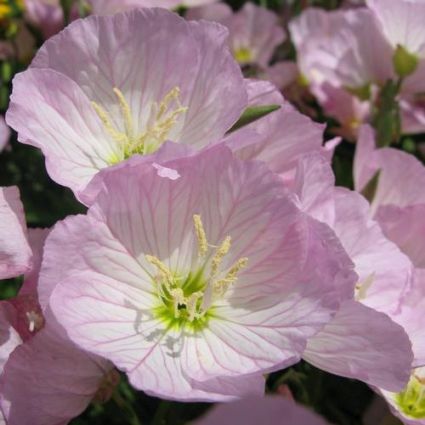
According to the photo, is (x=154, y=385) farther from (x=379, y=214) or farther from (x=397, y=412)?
(x=379, y=214)

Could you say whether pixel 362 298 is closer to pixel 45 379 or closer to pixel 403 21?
pixel 45 379

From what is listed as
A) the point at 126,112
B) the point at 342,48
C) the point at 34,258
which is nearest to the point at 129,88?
the point at 126,112

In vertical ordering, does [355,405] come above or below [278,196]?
below

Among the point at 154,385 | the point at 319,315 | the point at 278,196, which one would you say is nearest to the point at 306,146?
the point at 278,196

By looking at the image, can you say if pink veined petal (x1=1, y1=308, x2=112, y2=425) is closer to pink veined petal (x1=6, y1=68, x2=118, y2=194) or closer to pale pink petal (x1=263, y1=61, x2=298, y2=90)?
pink veined petal (x1=6, y1=68, x2=118, y2=194)

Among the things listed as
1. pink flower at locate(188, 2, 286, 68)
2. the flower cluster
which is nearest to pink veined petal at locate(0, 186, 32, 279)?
the flower cluster
